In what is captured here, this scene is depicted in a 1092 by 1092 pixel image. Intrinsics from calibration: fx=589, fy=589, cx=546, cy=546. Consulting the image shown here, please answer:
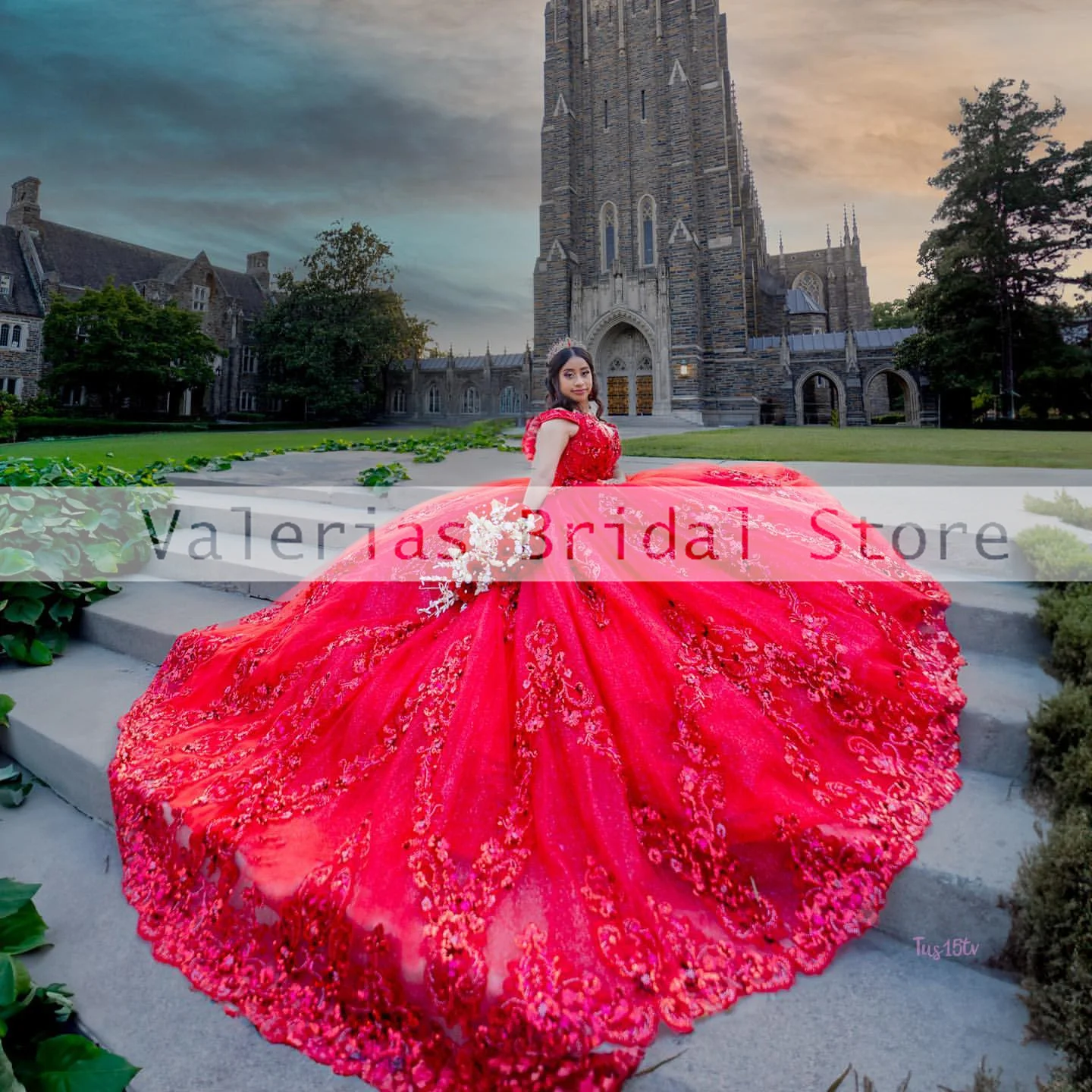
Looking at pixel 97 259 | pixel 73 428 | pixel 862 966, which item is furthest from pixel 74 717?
pixel 97 259

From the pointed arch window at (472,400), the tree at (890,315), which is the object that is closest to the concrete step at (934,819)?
the pointed arch window at (472,400)

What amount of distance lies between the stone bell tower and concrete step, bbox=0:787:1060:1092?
2374cm

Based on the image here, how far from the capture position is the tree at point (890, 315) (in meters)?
45.8

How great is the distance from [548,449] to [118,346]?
30.6 metres

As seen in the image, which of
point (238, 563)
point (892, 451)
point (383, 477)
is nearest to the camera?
point (238, 563)

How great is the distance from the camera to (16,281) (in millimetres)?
29062

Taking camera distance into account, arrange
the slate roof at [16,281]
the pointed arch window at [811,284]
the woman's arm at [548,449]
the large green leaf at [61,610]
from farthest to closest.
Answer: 1. the pointed arch window at [811,284]
2. the slate roof at [16,281]
3. the large green leaf at [61,610]
4. the woman's arm at [548,449]

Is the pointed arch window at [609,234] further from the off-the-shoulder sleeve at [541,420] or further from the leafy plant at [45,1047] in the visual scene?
the leafy plant at [45,1047]

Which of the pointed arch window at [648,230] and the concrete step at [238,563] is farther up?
the pointed arch window at [648,230]

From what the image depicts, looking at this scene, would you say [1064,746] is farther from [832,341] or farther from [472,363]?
[472,363]

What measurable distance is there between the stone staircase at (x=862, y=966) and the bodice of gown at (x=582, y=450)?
1597mm

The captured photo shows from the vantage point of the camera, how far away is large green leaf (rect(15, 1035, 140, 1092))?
112cm

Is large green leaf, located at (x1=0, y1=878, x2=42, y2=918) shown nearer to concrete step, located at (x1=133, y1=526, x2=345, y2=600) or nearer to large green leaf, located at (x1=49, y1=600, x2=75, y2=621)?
concrete step, located at (x1=133, y1=526, x2=345, y2=600)

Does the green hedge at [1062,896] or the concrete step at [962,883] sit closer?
the green hedge at [1062,896]
